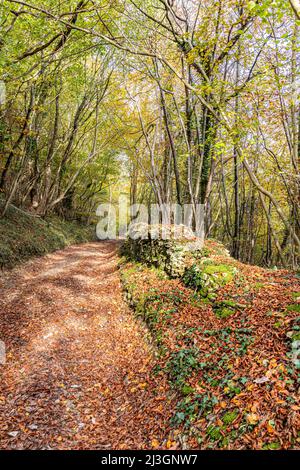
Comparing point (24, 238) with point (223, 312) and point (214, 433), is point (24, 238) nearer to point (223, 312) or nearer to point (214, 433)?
point (223, 312)

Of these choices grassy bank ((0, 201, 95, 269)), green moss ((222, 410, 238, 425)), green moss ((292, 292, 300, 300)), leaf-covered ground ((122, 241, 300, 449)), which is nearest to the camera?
leaf-covered ground ((122, 241, 300, 449))

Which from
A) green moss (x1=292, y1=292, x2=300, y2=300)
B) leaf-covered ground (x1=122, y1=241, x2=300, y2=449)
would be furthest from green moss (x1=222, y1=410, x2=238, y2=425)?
green moss (x1=292, y1=292, x2=300, y2=300)

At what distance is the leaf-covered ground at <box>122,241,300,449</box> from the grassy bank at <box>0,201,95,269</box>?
628 cm

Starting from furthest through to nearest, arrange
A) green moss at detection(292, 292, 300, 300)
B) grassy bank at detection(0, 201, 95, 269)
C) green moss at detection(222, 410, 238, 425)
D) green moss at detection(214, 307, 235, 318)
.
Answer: grassy bank at detection(0, 201, 95, 269)
green moss at detection(214, 307, 235, 318)
green moss at detection(292, 292, 300, 300)
green moss at detection(222, 410, 238, 425)

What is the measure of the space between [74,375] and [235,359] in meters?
2.81

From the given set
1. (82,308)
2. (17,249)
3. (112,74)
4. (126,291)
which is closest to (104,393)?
(82,308)

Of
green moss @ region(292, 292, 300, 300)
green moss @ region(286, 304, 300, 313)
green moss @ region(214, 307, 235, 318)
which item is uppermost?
green moss @ region(292, 292, 300, 300)

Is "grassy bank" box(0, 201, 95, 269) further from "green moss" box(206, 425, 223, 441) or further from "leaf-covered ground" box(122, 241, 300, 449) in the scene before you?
Answer: "green moss" box(206, 425, 223, 441)

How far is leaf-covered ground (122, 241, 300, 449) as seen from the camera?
9.64 ft

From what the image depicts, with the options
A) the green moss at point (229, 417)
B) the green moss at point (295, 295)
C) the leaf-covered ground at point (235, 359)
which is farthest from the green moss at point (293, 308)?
the green moss at point (229, 417)

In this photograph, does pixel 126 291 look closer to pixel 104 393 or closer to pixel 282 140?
pixel 104 393

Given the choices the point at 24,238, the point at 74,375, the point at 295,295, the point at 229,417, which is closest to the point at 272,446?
the point at 229,417

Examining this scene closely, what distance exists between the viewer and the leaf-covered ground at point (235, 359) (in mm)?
2939
